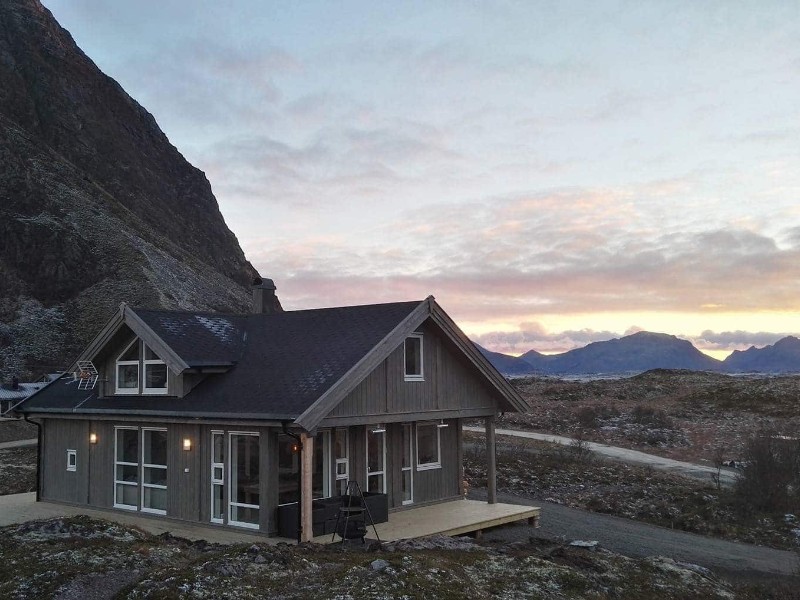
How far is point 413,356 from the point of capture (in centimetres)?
1730

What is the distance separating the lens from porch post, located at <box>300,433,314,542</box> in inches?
541

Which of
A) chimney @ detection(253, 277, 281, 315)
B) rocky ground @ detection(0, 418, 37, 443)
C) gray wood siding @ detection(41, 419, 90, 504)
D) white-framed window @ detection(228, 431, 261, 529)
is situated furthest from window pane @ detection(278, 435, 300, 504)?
A: rocky ground @ detection(0, 418, 37, 443)

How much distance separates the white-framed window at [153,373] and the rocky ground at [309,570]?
152 inches

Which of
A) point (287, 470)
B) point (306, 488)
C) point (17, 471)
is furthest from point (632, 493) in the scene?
point (17, 471)

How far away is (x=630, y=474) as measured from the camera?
84.9 feet

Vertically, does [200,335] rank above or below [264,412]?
above

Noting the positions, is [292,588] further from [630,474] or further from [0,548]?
[630,474]

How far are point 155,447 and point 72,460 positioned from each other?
3437 mm

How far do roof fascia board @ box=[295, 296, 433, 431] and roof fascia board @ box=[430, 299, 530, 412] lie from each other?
466mm

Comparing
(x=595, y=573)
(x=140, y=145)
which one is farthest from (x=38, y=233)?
(x=595, y=573)

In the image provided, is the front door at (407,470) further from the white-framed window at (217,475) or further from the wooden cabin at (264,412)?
the white-framed window at (217,475)

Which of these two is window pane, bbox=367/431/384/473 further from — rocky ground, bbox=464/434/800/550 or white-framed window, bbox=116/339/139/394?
rocky ground, bbox=464/434/800/550

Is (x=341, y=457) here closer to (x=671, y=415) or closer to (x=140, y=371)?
(x=140, y=371)

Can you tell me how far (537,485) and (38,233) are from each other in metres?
76.9
